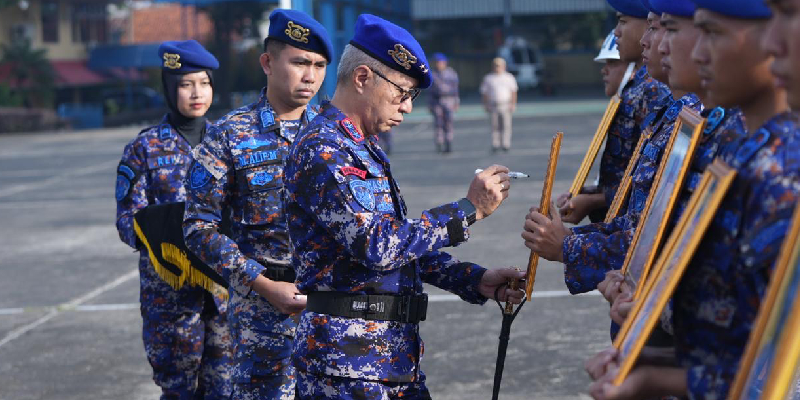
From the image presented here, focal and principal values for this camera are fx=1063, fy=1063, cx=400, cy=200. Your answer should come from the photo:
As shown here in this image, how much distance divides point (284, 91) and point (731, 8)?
2.69 meters

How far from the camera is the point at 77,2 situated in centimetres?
5106

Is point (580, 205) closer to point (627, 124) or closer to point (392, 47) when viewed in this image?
point (627, 124)

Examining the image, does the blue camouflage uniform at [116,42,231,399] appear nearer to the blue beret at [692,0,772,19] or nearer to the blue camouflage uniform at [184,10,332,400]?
the blue camouflage uniform at [184,10,332,400]

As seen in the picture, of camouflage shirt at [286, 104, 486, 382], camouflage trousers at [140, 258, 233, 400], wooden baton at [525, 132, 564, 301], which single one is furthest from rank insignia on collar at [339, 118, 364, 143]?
camouflage trousers at [140, 258, 233, 400]

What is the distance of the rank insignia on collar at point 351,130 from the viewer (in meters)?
3.33

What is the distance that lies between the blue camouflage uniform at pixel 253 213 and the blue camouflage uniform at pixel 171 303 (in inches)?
37.3

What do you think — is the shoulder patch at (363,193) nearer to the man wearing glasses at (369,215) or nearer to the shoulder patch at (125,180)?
the man wearing glasses at (369,215)

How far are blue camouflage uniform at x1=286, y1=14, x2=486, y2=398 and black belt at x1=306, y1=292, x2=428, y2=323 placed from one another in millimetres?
15

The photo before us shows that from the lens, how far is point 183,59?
570 cm

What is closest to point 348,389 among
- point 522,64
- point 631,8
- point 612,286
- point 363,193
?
point 363,193

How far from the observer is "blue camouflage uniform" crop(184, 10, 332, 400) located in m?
4.38

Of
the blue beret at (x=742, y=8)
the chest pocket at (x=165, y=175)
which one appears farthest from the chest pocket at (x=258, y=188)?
the blue beret at (x=742, y=8)

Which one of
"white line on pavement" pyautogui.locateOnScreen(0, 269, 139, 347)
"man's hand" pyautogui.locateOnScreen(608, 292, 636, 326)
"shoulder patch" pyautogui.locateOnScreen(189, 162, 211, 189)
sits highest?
"man's hand" pyautogui.locateOnScreen(608, 292, 636, 326)

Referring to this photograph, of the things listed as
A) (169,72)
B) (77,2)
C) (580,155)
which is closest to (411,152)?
(580,155)
